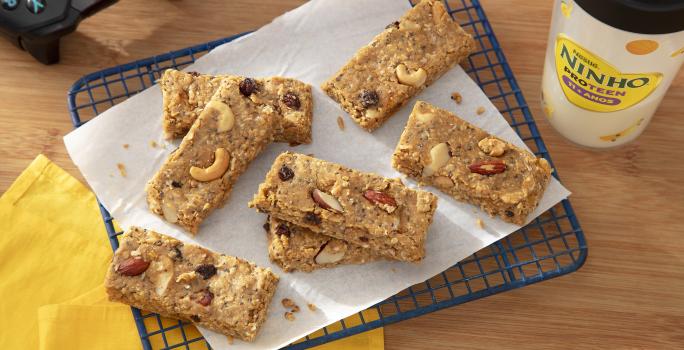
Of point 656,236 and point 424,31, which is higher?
point 424,31

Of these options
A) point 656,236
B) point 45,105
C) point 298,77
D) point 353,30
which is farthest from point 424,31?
point 45,105

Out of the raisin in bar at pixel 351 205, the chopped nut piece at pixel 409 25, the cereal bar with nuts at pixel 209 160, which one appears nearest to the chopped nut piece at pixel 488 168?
the raisin in bar at pixel 351 205

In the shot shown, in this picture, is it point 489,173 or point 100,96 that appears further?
point 100,96

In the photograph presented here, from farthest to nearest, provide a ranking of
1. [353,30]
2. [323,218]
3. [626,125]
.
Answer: [353,30]
[626,125]
[323,218]

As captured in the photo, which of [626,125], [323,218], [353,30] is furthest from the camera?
[353,30]

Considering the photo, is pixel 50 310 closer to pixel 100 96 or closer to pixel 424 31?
pixel 100 96

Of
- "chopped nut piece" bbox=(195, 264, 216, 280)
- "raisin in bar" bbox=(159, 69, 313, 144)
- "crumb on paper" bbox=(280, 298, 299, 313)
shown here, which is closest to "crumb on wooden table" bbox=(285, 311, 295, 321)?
"crumb on paper" bbox=(280, 298, 299, 313)

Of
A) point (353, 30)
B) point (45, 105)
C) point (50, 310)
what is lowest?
point (50, 310)
